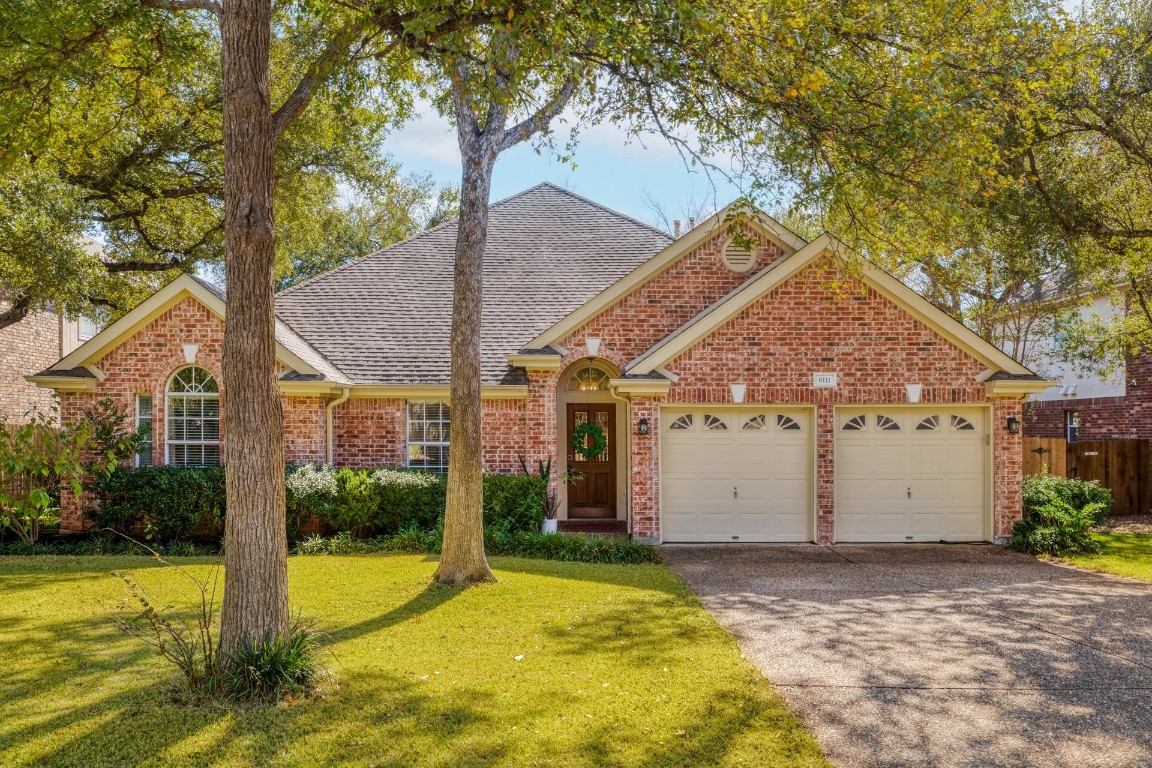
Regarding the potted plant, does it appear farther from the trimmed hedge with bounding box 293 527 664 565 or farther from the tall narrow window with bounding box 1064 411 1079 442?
the tall narrow window with bounding box 1064 411 1079 442

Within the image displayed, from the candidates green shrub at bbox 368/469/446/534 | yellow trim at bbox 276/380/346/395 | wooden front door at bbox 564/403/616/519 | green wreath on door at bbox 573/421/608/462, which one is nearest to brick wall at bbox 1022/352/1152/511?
wooden front door at bbox 564/403/616/519

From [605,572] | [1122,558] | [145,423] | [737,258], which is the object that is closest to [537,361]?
[737,258]

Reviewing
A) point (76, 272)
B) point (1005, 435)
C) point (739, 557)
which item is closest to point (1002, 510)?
point (1005, 435)

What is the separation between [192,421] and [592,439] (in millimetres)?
7445

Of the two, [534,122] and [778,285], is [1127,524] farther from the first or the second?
[534,122]

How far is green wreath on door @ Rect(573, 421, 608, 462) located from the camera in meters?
16.4

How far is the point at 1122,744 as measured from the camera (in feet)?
17.4

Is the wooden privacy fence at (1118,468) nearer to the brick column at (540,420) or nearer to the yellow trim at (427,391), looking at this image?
the brick column at (540,420)

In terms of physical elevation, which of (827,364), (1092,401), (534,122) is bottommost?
(1092,401)

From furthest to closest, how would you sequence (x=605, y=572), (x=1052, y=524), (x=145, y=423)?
(x=145, y=423) → (x=1052, y=524) → (x=605, y=572)

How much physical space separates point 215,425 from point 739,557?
9288 millimetres

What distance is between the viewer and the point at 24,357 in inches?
867

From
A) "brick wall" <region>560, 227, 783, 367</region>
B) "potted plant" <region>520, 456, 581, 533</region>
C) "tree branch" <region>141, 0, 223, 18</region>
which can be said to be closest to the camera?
"tree branch" <region>141, 0, 223, 18</region>

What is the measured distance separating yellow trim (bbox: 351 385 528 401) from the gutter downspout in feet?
0.72
